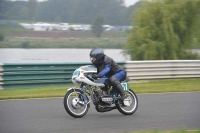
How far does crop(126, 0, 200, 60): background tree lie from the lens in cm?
2162

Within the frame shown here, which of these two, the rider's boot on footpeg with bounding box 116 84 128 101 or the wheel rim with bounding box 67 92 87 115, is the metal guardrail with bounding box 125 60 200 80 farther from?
the wheel rim with bounding box 67 92 87 115

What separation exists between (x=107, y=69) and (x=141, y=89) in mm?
5202

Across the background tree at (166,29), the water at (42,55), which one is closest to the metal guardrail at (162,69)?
the water at (42,55)

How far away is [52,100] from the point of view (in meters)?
12.3

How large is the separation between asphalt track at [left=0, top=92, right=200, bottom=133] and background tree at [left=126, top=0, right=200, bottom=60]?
9.47 metres

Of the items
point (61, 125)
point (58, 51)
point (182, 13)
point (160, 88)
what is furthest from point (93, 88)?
point (182, 13)

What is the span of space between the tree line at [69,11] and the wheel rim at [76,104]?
6.85 meters

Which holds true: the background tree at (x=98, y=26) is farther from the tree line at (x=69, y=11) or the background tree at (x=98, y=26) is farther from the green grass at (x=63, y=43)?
the green grass at (x=63, y=43)

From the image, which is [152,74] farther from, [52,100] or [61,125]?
[61,125]

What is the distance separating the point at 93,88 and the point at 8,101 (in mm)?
3212

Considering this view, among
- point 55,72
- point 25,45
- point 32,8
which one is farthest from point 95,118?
point 32,8

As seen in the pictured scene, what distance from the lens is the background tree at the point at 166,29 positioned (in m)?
21.6

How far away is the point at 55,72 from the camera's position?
15289 mm

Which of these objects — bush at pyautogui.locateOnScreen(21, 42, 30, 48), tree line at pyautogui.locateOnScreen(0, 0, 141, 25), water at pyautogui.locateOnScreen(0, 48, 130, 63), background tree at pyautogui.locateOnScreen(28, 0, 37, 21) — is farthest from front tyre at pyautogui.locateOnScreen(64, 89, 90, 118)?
background tree at pyautogui.locateOnScreen(28, 0, 37, 21)
